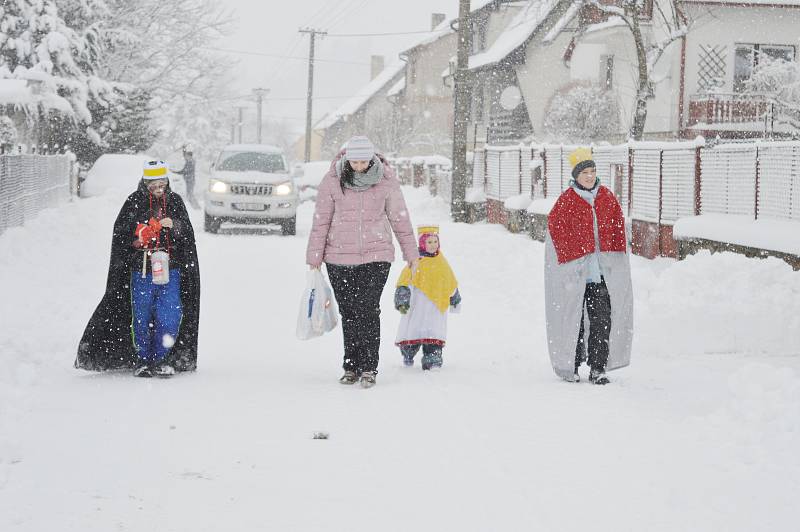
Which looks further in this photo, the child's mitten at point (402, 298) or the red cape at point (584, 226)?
the child's mitten at point (402, 298)

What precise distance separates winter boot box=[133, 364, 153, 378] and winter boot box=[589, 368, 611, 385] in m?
3.07

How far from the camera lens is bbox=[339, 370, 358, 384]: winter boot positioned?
7.54 m

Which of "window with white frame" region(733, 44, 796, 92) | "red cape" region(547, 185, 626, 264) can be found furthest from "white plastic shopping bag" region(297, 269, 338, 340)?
"window with white frame" region(733, 44, 796, 92)

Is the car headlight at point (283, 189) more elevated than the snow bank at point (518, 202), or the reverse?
the car headlight at point (283, 189)

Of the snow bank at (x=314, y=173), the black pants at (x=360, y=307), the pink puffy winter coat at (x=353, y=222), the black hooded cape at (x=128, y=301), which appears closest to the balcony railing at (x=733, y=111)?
the snow bank at (x=314, y=173)

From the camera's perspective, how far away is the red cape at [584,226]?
7590mm

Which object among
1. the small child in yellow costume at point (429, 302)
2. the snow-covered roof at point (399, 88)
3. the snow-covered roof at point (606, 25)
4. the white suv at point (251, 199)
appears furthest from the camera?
the snow-covered roof at point (399, 88)

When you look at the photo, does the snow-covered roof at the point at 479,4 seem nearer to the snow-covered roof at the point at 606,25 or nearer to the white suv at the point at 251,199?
the snow-covered roof at the point at 606,25

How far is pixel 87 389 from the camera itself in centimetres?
714

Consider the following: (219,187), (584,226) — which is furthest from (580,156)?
(219,187)

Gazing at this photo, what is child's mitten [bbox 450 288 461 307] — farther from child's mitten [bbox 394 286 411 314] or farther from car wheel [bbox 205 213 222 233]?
car wheel [bbox 205 213 222 233]

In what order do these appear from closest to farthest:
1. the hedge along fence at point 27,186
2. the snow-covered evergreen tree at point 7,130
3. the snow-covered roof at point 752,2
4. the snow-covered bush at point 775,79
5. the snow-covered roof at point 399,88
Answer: the hedge along fence at point 27,186, the snow-covered evergreen tree at point 7,130, the snow-covered bush at point 775,79, the snow-covered roof at point 752,2, the snow-covered roof at point 399,88

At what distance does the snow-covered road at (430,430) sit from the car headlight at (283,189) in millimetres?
10641

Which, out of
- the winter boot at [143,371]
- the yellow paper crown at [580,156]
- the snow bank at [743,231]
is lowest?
the winter boot at [143,371]
